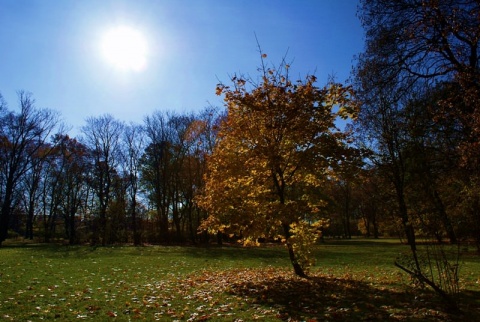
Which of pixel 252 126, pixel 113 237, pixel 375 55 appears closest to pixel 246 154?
pixel 252 126

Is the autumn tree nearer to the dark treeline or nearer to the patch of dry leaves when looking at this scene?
the patch of dry leaves

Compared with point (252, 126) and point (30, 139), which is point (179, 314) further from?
point (30, 139)

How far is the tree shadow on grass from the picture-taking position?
5.89 meters

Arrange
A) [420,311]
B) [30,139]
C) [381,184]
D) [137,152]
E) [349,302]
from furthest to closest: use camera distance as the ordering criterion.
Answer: [137,152] < [30,139] < [381,184] < [349,302] < [420,311]

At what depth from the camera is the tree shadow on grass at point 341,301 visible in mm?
5895

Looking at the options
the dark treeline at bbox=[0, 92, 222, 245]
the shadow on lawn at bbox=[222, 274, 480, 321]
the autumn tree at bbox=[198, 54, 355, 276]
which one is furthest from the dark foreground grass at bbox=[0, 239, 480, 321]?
the dark treeline at bbox=[0, 92, 222, 245]

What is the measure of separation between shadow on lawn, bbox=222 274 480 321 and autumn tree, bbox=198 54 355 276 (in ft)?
4.76

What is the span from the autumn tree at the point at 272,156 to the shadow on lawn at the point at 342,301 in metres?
1.45

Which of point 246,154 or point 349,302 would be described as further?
point 246,154

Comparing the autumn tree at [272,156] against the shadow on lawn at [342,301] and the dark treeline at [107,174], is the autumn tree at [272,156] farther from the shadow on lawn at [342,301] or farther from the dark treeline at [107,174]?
the dark treeline at [107,174]

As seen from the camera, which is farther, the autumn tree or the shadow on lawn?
the autumn tree

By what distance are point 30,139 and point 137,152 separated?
1169 centimetres

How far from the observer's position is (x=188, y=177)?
130 ft

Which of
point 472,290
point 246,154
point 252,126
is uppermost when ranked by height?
point 252,126
